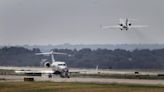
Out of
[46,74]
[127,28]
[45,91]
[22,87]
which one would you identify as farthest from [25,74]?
[45,91]

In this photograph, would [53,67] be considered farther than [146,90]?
Yes

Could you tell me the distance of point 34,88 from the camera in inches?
3780

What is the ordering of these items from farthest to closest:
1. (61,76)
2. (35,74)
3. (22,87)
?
(35,74) < (61,76) < (22,87)

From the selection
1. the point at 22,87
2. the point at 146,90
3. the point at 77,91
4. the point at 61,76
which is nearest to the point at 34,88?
the point at 22,87

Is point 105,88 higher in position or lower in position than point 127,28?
lower

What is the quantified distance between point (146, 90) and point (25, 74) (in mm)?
79791

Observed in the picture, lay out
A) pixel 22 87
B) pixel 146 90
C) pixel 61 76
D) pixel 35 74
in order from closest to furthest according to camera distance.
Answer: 1. pixel 146 90
2. pixel 22 87
3. pixel 61 76
4. pixel 35 74

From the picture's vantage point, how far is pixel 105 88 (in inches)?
3607

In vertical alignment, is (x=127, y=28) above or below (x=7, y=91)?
above

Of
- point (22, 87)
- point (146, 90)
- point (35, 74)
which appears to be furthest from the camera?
point (35, 74)

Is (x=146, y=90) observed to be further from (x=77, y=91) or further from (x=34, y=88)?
(x=34, y=88)

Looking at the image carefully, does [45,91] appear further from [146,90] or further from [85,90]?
[146,90]

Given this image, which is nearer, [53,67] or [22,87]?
[22,87]

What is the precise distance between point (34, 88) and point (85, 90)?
1224 cm
